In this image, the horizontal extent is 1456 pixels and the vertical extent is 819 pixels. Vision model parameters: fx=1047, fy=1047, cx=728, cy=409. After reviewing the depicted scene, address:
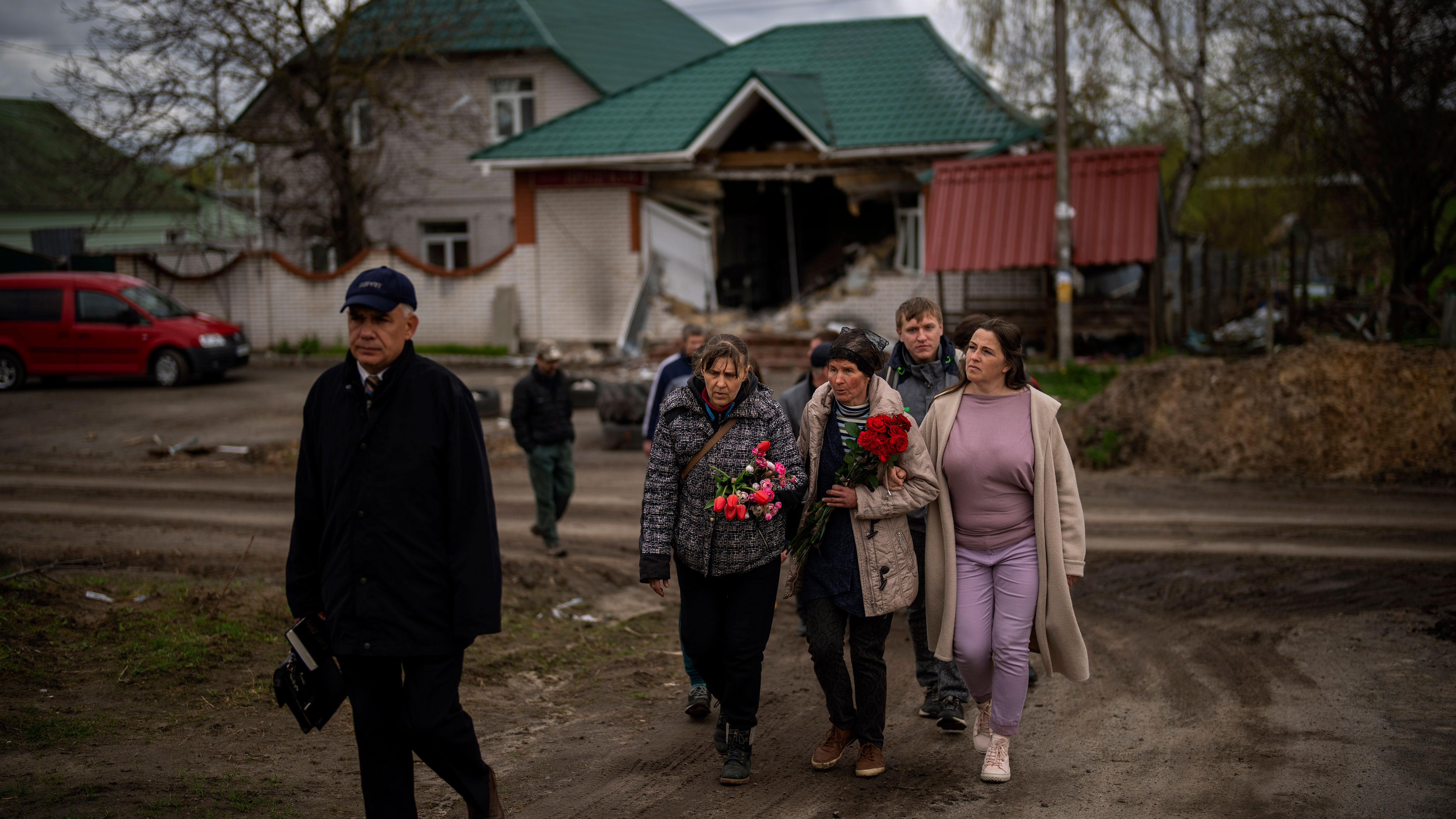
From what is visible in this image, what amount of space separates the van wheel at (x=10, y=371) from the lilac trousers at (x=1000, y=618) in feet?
64.5

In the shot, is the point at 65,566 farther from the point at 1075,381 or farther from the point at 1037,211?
the point at 1037,211

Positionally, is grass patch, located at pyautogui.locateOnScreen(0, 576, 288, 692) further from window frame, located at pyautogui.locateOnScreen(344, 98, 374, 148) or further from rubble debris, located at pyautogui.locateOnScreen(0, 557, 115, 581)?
window frame, located at pyautogui.locateOnScreen(344, 98, 374, 148)

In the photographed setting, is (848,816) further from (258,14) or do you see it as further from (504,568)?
(258,14)

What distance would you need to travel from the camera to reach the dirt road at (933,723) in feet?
14.1

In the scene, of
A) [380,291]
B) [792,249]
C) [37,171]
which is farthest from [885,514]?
[37,171]

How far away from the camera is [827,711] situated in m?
5.36

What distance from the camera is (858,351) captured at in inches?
182

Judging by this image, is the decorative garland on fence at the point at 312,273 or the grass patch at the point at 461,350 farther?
the decorative garland on fence at the point at 312,273

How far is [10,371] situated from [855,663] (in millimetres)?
19511

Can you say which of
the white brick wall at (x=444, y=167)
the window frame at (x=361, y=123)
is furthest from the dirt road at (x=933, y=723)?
the white brick wall at (x=444, y=167)

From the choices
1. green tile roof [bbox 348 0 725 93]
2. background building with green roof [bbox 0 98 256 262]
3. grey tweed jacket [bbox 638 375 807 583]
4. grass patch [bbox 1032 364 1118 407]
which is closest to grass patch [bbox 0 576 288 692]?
grey tweed jacket [bbox 638 375 807 583]

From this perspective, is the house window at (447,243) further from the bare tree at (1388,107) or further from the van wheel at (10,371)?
the bare tree at (1388,107)

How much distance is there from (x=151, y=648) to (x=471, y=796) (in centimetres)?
298

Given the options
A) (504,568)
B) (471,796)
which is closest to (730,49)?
(504,568)
